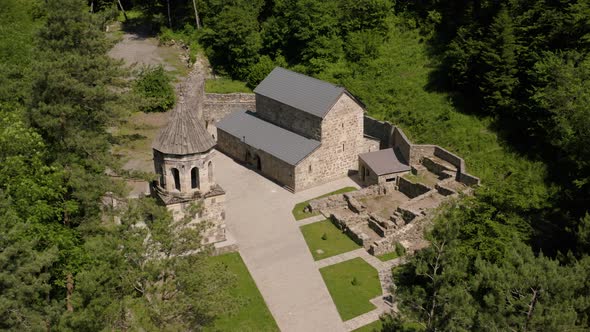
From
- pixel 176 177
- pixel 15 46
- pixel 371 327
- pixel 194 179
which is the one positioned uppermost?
pixel 15 46

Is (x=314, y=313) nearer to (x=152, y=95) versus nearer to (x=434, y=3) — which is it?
(x=152, y=95)

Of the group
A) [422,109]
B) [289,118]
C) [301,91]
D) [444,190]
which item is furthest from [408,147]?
[289,118]

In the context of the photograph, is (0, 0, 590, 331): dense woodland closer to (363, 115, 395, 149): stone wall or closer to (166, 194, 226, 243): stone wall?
(363, 115, 395, 149): stone wall

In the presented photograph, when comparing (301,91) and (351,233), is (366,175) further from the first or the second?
(301,91)

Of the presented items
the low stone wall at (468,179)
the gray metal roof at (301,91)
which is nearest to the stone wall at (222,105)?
the gray metal roof at (301,91)

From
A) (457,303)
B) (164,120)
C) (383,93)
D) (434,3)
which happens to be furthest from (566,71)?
(164,120)

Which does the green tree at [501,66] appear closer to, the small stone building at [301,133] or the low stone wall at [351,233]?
the small stone building at [301,133]

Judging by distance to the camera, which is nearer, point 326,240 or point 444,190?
point 326,240
